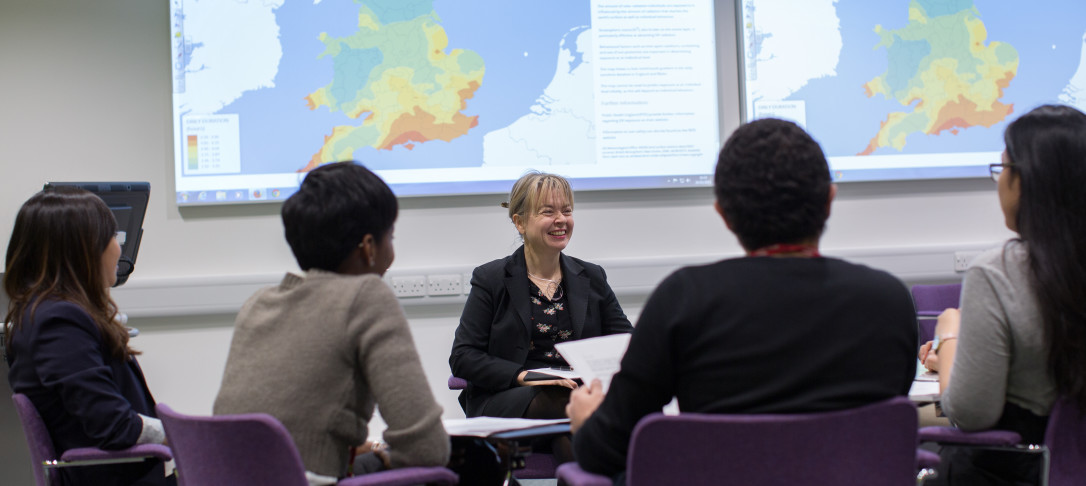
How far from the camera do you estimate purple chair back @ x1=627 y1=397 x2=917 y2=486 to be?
111 centimetres

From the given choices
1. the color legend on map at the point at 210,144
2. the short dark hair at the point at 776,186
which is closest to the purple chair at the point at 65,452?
the short dark hair at the point at 776,186

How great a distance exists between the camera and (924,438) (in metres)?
1.59

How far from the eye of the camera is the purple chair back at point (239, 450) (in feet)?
4.18

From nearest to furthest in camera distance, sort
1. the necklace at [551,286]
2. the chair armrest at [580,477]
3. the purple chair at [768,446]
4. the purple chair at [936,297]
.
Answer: the purple chair at [768,446], the chair armrest at [580,477], the necklace at [551,286], the purple chair at [936,297]

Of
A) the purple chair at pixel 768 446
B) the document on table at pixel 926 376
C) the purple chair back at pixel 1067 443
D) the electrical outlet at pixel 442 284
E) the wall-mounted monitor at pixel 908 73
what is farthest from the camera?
the wall-mounted monitor at pixel 908 73

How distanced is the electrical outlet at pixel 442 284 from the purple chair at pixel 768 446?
246 centimetres

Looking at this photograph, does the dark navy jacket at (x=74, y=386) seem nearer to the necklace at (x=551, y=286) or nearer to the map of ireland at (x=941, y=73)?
the necklace at (x=551, y=286)

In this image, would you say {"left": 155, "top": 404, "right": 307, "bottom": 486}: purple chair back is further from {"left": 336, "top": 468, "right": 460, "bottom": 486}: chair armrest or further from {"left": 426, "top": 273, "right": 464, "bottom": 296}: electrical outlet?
{"left": 426, "top": 273, "right": 464, "bottom": 296}: electrical outlet

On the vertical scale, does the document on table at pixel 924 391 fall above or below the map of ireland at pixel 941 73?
below

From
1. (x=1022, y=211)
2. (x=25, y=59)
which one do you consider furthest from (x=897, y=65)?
(x=25, y=59)

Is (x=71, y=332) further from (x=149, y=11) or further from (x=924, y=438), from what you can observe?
(x=149, y=11)

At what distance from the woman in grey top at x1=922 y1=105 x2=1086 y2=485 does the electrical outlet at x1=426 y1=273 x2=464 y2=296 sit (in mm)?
2293

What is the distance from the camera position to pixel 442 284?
11.6 ft

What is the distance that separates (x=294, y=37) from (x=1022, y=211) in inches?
116
